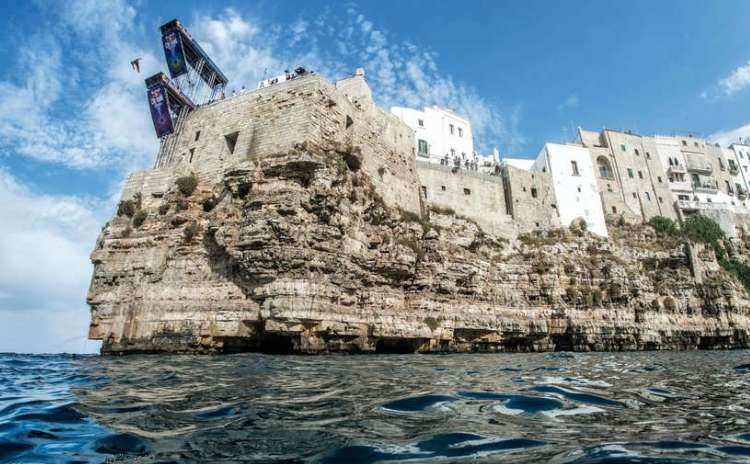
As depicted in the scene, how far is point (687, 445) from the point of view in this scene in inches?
114

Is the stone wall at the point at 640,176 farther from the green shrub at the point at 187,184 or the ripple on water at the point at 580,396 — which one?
the ripple on water at the point at 580,396

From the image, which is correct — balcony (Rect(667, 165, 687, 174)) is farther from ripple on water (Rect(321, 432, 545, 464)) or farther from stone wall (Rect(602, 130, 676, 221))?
ripple on water (Rect(321, 432, 545, 464))

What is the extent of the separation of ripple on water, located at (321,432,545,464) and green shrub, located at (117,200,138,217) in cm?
1926

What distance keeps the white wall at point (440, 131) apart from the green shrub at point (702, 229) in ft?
62.3

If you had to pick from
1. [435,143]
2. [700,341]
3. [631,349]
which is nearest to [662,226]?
[700,341]

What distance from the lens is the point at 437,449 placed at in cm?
291

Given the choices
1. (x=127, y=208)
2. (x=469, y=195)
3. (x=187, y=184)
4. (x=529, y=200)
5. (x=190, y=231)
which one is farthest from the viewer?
(x=529, y=200)

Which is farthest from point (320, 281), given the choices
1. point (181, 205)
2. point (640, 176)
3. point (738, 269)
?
point (640, 176)

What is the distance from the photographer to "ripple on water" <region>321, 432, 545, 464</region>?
272 centimetres

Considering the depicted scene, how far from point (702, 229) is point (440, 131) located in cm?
2409

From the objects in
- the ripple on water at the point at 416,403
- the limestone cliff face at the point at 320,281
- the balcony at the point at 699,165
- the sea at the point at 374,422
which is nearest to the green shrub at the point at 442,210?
the limestone cliff face at the point at 320,281

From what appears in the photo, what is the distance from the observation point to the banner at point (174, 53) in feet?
82.7

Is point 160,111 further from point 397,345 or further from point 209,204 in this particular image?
point 397,345

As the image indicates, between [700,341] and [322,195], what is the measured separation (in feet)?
82.5
